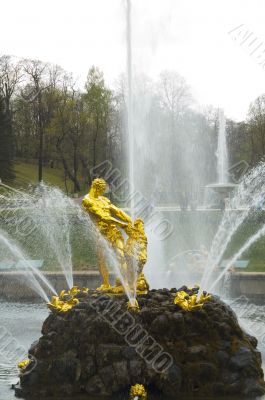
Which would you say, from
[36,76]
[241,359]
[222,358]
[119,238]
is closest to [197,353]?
[222,358]

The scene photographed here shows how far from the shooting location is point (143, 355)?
9.65 m

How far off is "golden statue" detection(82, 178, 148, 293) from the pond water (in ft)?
5.97

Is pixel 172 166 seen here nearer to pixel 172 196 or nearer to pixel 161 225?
pixel 172 196

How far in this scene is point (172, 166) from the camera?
34750mm

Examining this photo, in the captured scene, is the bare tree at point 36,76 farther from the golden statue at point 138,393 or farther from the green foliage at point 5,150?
the golden statue at point 138,393

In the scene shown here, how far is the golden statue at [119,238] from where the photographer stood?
10859 mm

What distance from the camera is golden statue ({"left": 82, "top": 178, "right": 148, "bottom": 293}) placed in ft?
35.6

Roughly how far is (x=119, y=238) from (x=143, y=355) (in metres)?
2.01

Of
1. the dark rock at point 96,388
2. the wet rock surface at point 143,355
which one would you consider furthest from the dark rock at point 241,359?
the dark rock at point 96,388

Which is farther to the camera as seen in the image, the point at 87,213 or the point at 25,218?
the point at 25,218

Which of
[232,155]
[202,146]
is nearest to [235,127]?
[232,155]

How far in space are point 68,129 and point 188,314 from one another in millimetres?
36343

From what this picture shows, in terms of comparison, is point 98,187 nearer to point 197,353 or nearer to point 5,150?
point 197,353

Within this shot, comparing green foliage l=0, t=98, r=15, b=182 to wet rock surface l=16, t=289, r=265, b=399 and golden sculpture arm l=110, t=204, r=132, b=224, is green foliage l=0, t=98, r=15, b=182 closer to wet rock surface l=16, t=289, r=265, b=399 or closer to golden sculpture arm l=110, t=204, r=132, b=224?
golden sculpture arm l=110, t=204, r=132, b=224
